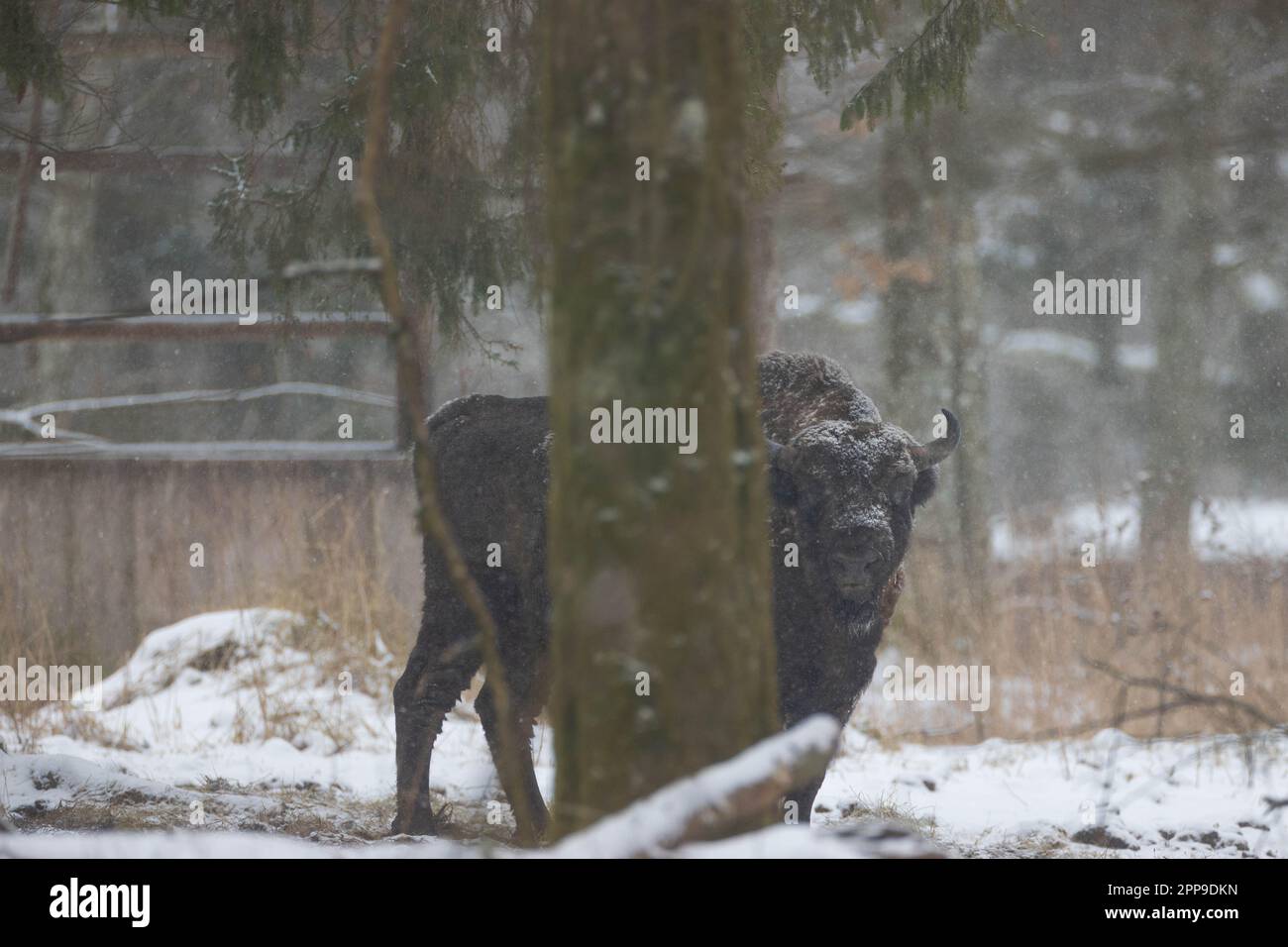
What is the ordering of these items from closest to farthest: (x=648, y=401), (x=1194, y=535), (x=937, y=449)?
(x=648, y=401), (x=937, y=449), (x=1194, y=535)

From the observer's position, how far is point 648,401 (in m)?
2.07

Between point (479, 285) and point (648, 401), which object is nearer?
point (648, 401)

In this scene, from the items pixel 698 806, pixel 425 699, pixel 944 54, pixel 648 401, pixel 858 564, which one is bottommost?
pixel 425 699

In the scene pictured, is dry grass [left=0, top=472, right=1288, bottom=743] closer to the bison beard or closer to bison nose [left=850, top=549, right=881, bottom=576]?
the bison beard

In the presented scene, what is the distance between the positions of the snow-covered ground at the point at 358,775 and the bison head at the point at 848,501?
1.15m

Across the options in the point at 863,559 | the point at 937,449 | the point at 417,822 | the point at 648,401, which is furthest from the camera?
the point at 417,822

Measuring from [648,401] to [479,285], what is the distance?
4.47 metres

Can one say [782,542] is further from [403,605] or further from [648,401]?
[403,605]

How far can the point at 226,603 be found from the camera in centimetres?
912

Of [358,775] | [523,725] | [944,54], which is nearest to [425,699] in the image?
[523,725]

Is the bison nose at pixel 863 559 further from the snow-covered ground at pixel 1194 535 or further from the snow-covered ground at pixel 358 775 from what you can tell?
the snow-covered ground at pixel 1194 535

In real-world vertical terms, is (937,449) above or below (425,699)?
above

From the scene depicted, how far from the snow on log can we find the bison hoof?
3120mm

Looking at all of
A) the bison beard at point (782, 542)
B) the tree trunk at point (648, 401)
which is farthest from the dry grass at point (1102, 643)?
the tree trunk at point (648, 401)
